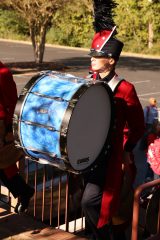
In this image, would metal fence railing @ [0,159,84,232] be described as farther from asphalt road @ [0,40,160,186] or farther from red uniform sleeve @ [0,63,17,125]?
asphalt road @ [0,40,160,186]

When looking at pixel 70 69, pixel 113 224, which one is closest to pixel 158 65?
pixel 70 69

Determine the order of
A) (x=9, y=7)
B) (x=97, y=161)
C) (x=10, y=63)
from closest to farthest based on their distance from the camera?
(x=97, y=161) < (x=9, y=7) < (x=10, y=63)

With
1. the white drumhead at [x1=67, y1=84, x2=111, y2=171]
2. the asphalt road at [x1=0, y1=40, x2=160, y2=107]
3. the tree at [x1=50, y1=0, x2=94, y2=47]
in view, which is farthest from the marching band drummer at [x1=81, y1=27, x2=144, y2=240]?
the tree at [x1=50, y1=0, x2=94, y2=47]

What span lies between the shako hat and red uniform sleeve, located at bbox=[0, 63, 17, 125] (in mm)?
724

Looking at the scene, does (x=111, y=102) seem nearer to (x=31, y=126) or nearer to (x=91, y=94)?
(x=91, y=94)

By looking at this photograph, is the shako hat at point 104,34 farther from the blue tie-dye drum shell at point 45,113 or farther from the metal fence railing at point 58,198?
the metal fence railing at point 58,198

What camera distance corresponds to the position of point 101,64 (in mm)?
3623

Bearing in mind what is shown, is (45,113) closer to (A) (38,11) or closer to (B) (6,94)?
(B) (6,94)

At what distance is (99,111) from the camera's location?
3.36m

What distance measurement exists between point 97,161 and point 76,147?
0.24 meters

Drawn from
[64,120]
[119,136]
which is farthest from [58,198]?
[64,120]

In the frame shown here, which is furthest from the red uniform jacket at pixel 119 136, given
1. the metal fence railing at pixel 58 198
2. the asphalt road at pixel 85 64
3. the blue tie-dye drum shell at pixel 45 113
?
the asphalt road at pixel 85 64

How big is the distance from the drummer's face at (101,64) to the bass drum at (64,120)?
12.2 inches

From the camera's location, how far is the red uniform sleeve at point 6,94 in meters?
3.88
